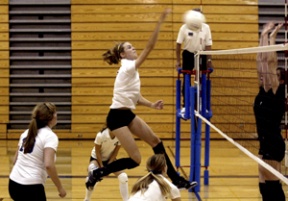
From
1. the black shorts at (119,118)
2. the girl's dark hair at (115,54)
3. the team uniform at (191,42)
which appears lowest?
the black shorts at (119,118)

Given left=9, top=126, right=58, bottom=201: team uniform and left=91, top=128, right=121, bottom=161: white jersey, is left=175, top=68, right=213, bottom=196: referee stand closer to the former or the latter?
left=91, top=128, right=121, bottom=161: white jersey

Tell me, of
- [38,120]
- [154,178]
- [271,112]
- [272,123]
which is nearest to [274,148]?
[272,123]

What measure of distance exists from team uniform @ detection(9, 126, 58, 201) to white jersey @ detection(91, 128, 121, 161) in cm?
235

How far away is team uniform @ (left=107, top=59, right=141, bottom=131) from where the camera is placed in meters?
5.95

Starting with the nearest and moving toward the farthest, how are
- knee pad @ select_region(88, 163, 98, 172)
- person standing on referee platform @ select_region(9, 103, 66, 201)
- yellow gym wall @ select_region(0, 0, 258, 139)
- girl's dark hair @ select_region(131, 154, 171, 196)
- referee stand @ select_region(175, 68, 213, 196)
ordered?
person standing on referee platform @ select_region(9, 103, 66, 201) < girl's dark hair @ select_region(131, 154, 171, 196) < knee pad @ select_region(88, 163, 98, 172) < referee stand @ select_region(175, 68, 213, 196) < yellow gym wall @ select_region(0, 0, 258, 139)

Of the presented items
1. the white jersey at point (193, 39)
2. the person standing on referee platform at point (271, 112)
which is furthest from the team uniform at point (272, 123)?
the white jersey at point (193, 39)

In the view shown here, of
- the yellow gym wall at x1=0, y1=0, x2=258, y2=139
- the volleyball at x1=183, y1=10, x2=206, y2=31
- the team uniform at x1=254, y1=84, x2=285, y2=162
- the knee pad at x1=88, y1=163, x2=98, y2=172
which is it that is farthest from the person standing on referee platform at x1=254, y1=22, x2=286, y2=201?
the yellow gym wall at x1=0, y1=0, x2=258, y2=139

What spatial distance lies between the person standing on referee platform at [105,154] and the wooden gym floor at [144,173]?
56cm

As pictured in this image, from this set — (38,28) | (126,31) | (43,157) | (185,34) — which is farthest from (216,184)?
(38,28)

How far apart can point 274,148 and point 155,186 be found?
1.33 metres

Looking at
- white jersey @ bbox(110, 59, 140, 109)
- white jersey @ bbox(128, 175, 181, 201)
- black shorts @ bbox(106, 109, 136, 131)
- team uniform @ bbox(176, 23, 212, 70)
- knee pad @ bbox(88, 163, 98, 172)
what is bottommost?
knee pad @ bbox(88, 163, 98, 172)

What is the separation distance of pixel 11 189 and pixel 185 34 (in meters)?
4.93

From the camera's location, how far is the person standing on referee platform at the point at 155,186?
449 centimetres

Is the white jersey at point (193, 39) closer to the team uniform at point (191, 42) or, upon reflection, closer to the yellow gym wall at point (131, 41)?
the team uniform at point (191, 42)
